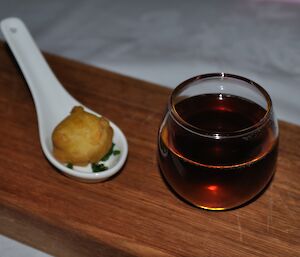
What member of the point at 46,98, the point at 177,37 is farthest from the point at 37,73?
the point at 177,37

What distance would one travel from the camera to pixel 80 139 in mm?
711

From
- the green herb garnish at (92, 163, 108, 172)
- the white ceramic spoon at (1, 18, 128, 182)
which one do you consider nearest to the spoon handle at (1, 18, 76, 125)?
the white ceramic spoon at (1, 18, 128, 182)

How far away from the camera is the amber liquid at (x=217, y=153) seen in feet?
2.02

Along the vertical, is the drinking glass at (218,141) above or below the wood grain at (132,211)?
above

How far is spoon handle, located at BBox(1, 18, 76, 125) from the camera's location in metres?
0.82

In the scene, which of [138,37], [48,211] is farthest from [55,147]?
[138,37]

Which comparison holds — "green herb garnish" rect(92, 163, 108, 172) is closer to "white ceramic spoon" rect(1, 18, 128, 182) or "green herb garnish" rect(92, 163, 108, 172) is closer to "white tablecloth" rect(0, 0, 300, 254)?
"white ceramic spoon" rect(1, 18, 128, 182)

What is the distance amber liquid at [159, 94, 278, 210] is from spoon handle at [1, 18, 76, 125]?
21cm

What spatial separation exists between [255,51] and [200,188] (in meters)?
0.49

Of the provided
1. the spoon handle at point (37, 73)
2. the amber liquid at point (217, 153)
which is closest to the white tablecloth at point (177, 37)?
the spoon handle at point (37, 73)

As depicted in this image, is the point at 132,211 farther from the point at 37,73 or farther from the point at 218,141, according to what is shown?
the point at 37,73

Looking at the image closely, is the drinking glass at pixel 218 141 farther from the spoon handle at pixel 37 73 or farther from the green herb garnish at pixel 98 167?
the spoon handle at pixel 37 73

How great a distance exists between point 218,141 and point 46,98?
12.3 inches

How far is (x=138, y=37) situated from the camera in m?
1.09
